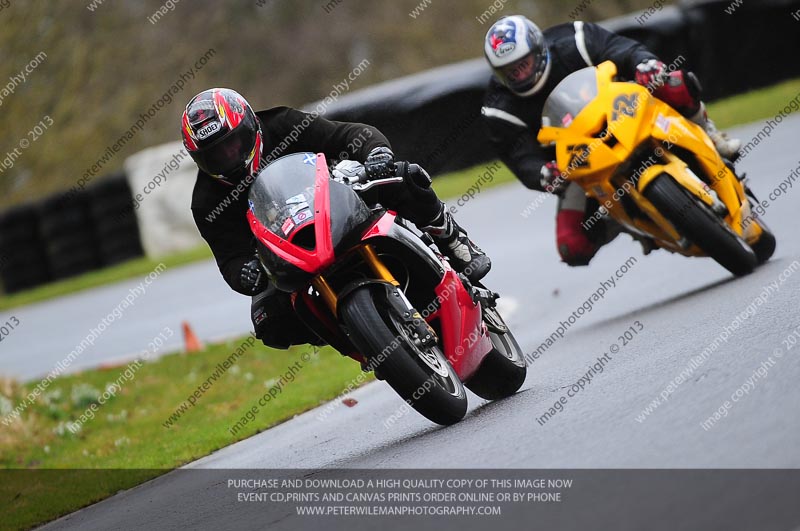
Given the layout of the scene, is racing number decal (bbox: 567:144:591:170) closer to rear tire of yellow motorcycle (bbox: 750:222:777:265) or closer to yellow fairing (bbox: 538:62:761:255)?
yellow fairing (bbox: 538:62:761:255)

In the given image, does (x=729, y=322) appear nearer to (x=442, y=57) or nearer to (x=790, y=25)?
(x=790, y=25)

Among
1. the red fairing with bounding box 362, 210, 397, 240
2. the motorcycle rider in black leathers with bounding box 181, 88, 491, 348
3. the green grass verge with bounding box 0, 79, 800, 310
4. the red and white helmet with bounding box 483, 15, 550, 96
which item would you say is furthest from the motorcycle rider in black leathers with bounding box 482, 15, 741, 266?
the green grass verge with bounding box 0, 79, 800, 310

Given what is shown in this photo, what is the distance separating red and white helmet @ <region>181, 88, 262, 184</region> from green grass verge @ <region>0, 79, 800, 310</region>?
462 inches

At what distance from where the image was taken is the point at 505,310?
10.9 meters

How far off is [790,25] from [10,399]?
14.1 metres

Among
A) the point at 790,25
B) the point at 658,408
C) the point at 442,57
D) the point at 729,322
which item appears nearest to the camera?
the point at 658,408

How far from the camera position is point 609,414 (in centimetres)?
533

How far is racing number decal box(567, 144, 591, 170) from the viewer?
8188 mm

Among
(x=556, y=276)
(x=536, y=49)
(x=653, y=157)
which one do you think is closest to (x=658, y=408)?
(x=653, y=157)

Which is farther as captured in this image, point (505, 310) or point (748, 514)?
point (505, 310)

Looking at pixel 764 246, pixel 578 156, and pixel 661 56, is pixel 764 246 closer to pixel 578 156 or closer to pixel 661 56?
pixel 578 156

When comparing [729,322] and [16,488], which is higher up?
[729,322]

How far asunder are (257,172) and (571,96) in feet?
8.77

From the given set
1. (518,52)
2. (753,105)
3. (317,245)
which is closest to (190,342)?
(518,52)
